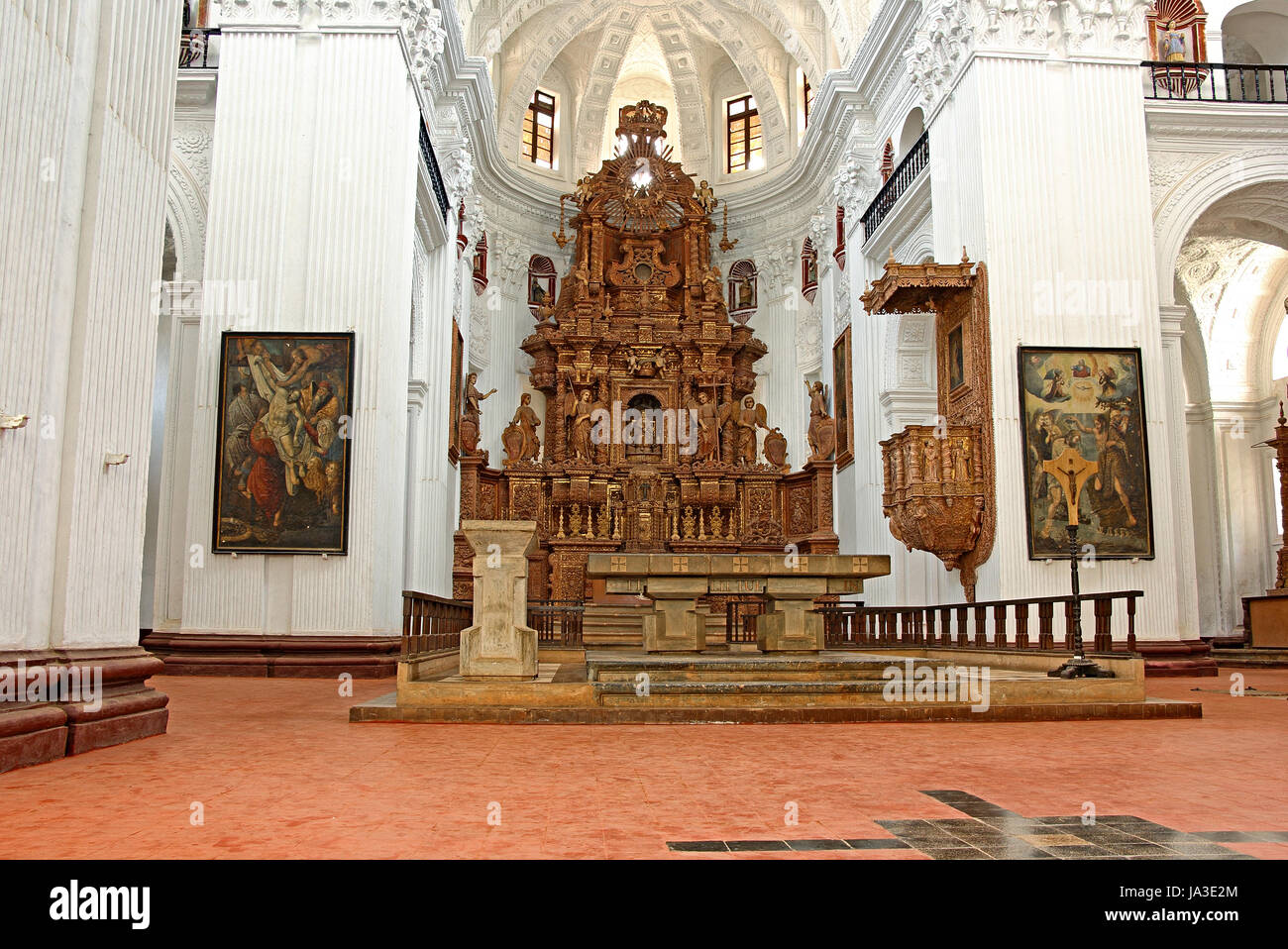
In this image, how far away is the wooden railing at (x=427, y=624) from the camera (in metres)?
7.83

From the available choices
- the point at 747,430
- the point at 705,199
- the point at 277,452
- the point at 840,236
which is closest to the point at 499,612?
the point at 277,452

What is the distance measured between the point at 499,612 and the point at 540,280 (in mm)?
17297

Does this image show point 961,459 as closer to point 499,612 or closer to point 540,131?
point 499,612

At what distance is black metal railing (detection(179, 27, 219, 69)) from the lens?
14.1 metres

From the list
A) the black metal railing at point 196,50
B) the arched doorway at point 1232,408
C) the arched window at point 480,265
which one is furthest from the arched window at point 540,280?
the arched doorway at point 1232,408

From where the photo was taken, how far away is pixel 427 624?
8711 mm

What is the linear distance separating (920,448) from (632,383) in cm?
1095

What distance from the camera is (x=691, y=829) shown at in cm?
378

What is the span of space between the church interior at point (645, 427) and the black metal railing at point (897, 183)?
0.67ft

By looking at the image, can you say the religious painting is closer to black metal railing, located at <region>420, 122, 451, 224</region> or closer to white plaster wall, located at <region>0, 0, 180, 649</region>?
black metal railing, located at <region>420, 122, 451, 224</region>

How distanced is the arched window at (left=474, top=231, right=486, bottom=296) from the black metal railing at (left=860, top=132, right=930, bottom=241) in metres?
7.83

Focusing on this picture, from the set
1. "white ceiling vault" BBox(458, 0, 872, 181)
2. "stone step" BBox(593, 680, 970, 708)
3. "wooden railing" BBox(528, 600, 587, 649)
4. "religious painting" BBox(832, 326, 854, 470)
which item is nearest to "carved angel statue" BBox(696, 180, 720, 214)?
"white ceiling vault" BBox(458, 0, 872, 181)
